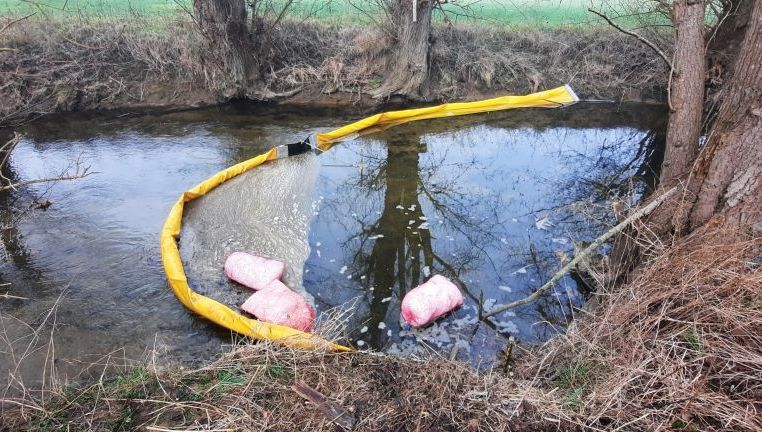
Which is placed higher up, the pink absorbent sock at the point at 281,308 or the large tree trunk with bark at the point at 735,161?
the large tree trunk with bark at the point at 735,161

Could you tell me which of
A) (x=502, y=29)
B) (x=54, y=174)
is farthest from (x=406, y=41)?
(x=54, y=174)

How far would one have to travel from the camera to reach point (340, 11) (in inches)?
558

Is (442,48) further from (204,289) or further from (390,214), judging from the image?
(204,289)

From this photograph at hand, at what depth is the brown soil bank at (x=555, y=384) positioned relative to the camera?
2514mm

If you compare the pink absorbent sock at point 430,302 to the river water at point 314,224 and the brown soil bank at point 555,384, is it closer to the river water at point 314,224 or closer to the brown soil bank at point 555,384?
the river water at point 314,224

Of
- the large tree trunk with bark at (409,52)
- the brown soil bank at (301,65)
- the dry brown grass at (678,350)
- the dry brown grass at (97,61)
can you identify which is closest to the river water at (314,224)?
the dry brown grass at (97,61)

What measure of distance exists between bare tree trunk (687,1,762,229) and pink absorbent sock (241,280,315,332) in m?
3.16

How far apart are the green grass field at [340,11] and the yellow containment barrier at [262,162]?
2.46 meters

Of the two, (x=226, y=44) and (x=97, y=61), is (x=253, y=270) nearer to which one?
(x=226, y=44)

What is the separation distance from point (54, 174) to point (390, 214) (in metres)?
5.04

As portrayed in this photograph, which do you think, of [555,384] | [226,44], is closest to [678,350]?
[555,384]

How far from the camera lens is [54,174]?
22.9 feet

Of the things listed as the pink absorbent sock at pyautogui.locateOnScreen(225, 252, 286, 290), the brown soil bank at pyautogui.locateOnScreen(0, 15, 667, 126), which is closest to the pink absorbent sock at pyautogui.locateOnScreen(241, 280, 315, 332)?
the pink absorbent sock at pyautogui.locateOnScreen(225, 252, 286, 290)

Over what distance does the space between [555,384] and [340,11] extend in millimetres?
13420
